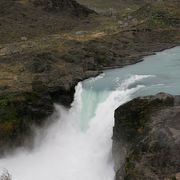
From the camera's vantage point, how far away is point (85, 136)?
4797 centimetres

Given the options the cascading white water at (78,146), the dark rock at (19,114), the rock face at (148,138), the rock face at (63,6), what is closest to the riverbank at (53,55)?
the dark rock at (19,114)

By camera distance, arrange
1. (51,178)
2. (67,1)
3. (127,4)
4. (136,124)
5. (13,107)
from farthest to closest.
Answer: (127,4) → (67,1) → (13,107) → (51,178) → (136,124)

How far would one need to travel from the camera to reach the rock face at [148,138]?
31.9m

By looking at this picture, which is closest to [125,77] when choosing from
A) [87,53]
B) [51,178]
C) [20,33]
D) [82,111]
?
[82,111]

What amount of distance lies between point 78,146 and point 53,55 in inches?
1038

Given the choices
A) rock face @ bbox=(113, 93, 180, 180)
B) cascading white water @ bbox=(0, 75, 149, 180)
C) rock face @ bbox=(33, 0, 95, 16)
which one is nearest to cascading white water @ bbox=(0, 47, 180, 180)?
cascading white water @ bbox=(0, 75, 149, 180)

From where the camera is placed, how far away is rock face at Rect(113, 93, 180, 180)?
31.9m

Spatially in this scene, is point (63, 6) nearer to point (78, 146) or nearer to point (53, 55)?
point (53, 55)

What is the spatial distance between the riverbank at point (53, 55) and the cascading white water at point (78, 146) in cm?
202

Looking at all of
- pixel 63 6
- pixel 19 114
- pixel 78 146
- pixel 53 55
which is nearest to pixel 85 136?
pixel 78 146

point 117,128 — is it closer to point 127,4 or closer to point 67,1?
point 67,1

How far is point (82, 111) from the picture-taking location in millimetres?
51062

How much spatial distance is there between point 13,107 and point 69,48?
29.2 meters

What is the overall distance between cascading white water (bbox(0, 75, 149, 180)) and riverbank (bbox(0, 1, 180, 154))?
2021 mm
